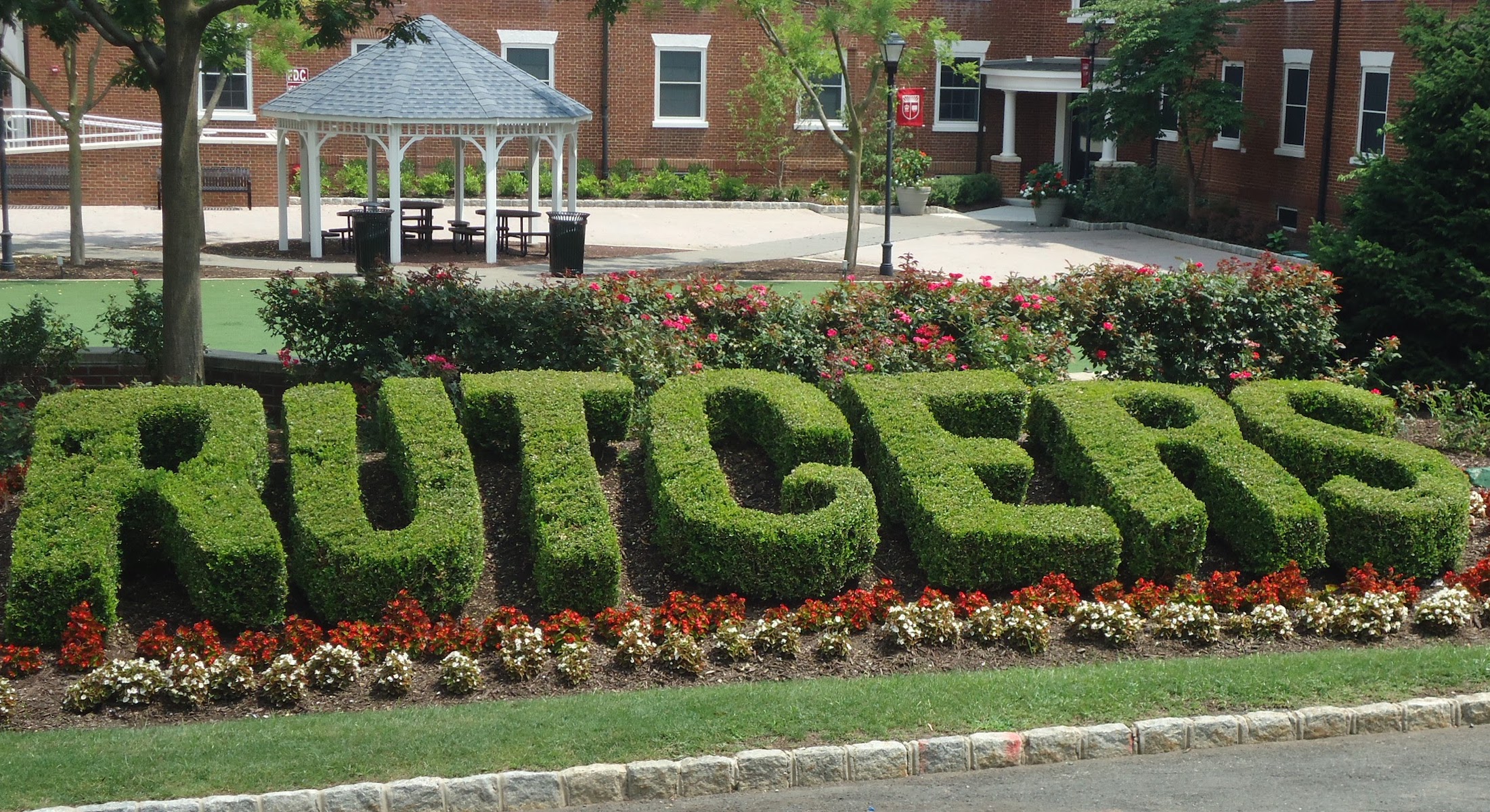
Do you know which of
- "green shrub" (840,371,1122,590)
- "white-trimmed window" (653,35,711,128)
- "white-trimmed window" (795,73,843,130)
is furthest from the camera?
"white-trimmed window" (795,73,843,130)

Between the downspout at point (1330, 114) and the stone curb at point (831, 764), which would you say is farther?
the downspout at point (1330, 114)

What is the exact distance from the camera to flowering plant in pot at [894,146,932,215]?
109ft

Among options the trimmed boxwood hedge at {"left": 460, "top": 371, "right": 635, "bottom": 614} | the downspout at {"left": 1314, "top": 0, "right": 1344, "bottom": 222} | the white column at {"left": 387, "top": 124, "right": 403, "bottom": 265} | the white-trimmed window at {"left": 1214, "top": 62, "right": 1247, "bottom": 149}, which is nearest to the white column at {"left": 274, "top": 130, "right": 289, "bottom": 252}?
the white column at {"left": 387, "top": 124, "right": 403, "bottom": 265}

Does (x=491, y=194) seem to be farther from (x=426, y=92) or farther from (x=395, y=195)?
(x=426, y=92)

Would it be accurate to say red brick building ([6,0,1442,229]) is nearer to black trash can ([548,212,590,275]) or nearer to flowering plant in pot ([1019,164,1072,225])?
flowering plant in pot ([1019,164,1072,225])

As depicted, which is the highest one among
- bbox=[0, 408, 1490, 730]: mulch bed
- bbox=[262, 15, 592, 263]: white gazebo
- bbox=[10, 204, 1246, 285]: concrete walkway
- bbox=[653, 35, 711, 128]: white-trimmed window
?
bbox=[653, 35, 711, 128]: white-trimmed window

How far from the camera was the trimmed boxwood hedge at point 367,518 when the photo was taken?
869cm

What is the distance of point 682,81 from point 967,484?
26.8 meters

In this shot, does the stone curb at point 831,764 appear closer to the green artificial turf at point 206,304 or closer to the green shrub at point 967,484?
the green shrub at point 967,484

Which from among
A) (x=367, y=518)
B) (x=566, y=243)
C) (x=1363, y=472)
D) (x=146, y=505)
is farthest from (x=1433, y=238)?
(x=566, y=243)

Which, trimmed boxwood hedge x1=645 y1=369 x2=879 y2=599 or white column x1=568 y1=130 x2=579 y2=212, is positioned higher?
white column x1=568 y1=130 x2=579 y2=212

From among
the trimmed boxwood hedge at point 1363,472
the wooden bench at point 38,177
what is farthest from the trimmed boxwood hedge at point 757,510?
the wooden bench at point 38,177

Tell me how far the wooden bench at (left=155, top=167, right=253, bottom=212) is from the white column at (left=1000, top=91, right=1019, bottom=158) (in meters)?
16.8

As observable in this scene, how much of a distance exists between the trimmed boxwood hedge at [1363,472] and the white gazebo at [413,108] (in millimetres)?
15725
